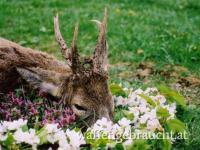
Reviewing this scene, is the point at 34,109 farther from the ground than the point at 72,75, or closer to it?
closer to it

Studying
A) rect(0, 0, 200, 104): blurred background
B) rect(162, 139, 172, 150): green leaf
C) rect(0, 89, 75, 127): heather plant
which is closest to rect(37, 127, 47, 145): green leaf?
rect(0, 89, 75, 127): heather plant

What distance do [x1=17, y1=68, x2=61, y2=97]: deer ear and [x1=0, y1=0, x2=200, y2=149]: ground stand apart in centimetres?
151

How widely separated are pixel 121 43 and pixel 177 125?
4586 mm

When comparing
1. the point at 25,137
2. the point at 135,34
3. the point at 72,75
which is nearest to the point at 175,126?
the point at 72,75

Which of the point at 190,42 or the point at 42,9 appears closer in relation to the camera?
the point at 190,42

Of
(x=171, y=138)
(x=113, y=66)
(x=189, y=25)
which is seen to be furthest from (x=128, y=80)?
(x=189, y=25)

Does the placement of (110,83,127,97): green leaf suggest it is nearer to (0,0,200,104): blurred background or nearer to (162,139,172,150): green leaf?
(0,0,200,104): blurred background

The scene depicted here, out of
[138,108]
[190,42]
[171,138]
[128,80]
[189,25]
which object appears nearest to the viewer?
[171,138]

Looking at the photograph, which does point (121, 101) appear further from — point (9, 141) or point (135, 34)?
point (135, 34)

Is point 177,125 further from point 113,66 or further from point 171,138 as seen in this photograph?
point 113,66

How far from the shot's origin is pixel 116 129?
5109mm

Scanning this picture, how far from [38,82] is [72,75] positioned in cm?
40

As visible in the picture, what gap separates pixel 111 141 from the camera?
4910mm

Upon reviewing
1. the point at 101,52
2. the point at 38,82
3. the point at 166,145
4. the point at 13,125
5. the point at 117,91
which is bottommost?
the point at 166,145
